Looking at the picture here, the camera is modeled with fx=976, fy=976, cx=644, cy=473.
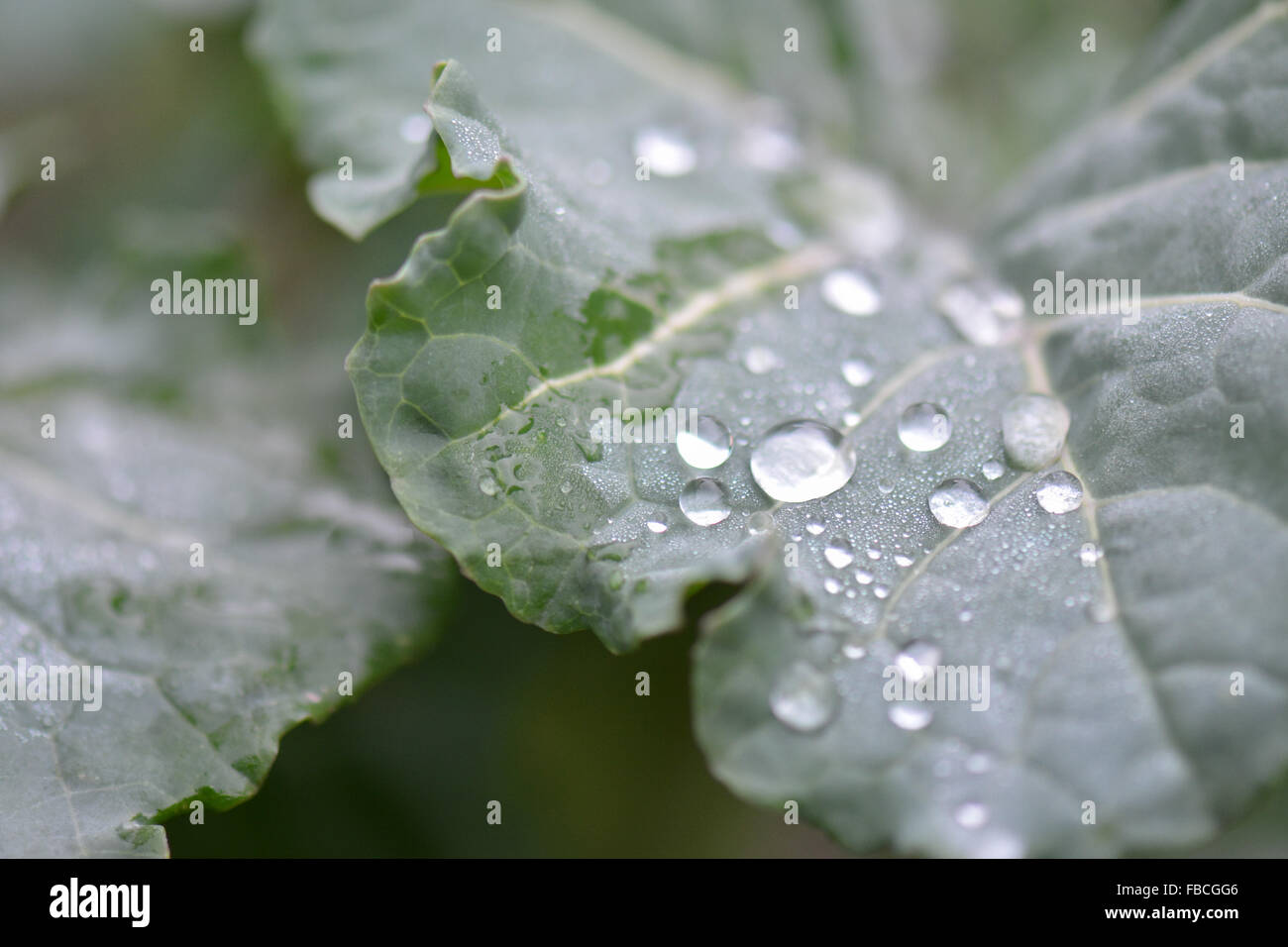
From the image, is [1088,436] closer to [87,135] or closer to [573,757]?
[573,757]

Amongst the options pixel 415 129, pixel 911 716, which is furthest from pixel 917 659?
pixel 415 129

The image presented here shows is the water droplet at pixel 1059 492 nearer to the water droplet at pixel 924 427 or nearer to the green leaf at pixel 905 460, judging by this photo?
the green leaf at pixel 905 460
